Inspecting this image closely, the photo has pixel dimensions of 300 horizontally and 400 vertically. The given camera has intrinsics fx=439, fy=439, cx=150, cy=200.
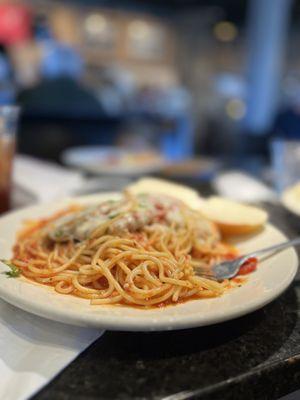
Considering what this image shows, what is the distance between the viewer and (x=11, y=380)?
54 centimetres

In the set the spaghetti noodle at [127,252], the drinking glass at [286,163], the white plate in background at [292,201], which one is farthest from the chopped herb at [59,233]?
the drinking glass at [286,163]

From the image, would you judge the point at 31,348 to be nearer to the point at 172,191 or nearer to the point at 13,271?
the point at 13,271

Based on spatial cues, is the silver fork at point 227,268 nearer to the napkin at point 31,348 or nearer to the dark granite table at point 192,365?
the dark granite table at point 192,365

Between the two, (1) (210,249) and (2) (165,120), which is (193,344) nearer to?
(1) (210,249)

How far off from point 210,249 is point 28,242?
14.1 inches

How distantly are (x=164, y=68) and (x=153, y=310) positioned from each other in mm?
10242

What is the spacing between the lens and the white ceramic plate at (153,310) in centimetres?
56

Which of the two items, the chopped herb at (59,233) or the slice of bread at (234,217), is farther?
the slice of bread at (234,217)

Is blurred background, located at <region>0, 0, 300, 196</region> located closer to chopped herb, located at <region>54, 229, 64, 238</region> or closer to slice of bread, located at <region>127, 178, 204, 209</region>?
slice of bread, located at <region>127, 178, 204, 209</region>

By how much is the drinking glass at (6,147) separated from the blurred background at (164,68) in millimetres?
2391

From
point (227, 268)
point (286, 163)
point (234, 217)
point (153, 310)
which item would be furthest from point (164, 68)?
point (153, 310)

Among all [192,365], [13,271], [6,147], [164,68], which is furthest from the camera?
[164,68]

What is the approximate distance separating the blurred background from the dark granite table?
9.92ft

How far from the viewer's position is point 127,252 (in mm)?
745
